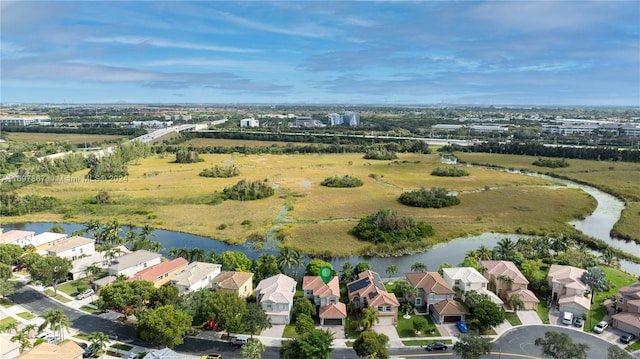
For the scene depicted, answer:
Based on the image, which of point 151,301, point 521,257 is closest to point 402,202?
point 521,257

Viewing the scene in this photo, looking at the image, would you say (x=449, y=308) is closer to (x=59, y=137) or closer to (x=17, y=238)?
(x=17, y=238)

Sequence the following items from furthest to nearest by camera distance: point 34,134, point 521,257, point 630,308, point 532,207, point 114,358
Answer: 1. point 34,134
2. point 532,207
3. point 521,257
4. point 630,308
5. point 114,358

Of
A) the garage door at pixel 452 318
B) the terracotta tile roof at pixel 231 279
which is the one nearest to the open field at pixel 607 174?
the garage door at pixel 452 318

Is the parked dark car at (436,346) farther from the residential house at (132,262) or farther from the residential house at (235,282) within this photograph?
the residential house at (132,262)

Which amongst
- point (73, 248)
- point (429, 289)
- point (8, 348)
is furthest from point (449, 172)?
point (8, 348)

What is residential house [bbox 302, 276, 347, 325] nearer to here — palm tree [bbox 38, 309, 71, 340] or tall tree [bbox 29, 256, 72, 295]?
palm tree [bbox 38, 309, 71, 340]

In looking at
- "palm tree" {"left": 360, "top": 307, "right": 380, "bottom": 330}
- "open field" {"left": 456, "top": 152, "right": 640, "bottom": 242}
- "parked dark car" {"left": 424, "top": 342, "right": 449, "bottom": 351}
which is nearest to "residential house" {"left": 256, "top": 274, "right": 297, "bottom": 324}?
"palm tree" {"left": 360, "top": 307, "right": 380, "bottom": 330}

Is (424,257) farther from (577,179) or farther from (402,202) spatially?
(577,179)
